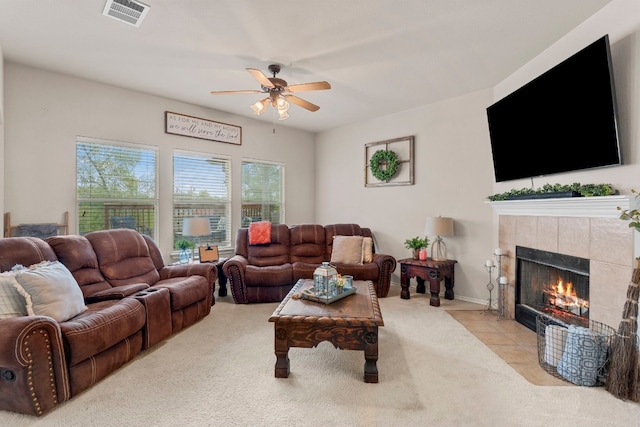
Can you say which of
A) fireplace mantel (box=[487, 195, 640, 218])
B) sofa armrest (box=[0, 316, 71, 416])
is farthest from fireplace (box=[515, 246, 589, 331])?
sofa armrest (box=[0, 316, 71, 416])

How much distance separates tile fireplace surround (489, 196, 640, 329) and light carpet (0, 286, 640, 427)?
694 mm

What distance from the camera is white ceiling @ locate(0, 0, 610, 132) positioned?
2410mm

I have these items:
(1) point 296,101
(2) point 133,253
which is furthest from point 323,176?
(2) point 133,253

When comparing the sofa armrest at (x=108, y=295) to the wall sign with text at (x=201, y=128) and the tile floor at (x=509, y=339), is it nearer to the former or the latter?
the wall sign with text at (x=201, y=128)

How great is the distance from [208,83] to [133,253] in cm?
219

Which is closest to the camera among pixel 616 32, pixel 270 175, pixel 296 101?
pixel 616 32

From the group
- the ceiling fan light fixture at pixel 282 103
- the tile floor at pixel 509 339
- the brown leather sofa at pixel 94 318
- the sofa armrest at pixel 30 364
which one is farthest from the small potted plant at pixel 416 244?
the sofa armrest at pixel 30 364

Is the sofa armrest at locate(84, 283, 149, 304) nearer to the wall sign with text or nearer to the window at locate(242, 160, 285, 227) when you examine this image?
the wall sign with text

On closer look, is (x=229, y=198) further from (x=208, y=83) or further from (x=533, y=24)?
(x=533, y=24)

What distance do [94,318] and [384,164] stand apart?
4258mm

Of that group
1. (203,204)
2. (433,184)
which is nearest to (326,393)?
(433,184)

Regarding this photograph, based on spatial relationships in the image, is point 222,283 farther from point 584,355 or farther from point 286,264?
point 584,355

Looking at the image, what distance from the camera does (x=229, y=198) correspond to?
519 cm

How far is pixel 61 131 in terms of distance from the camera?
11.8ft
